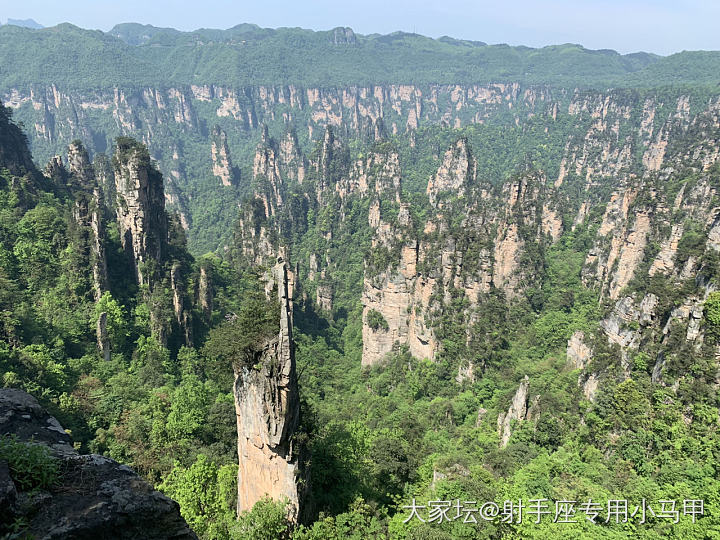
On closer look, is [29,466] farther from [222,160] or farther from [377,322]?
[222,160]

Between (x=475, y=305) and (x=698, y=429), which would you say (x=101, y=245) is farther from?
(x=698, y=429)

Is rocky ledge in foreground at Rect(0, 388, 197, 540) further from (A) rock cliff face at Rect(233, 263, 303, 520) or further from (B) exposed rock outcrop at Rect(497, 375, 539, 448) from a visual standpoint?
(B) exposed rock outcrop at Rect(497, 375, 539, 448)

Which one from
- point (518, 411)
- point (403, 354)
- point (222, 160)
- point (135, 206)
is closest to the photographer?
point (518, 411)

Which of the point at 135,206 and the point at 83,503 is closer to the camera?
the point at 83,503

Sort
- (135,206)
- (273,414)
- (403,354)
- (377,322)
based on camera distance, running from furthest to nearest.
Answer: (377,322), (403,354), (135,206), (273,414)

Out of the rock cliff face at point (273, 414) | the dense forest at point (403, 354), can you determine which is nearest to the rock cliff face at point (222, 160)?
the dense forest at point (403, 354)

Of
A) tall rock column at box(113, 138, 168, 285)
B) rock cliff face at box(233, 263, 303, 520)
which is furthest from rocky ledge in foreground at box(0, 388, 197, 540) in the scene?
tall rock column at box(113, 138, 168, 285)

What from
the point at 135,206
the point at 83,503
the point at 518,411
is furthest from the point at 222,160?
the point at 83,503

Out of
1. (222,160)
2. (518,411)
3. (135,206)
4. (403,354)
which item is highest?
(222,160)
